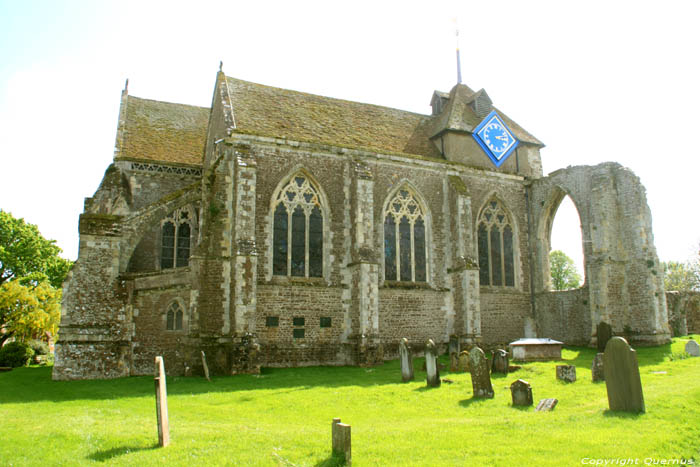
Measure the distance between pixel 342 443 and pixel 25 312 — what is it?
30687 millimetres

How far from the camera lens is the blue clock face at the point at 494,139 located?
2522 centimetres

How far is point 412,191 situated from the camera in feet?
77.0

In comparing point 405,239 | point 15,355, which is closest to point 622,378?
point 405,239

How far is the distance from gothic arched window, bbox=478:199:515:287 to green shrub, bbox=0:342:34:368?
23.2 m

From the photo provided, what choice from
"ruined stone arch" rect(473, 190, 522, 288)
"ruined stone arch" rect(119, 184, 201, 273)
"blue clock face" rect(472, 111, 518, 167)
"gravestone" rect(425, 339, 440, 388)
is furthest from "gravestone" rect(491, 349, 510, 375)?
"ruined stone arch" rect(119, 184, 201, 273)

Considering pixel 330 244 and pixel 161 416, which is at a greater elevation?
pixel 330 244

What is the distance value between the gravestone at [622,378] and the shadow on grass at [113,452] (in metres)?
7.77

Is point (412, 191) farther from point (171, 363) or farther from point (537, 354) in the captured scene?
point (171, 363)

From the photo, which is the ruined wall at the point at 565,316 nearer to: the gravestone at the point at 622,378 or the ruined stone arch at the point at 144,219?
the gravestone at the point at 622,378

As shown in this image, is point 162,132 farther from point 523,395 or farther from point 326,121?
point 523,395

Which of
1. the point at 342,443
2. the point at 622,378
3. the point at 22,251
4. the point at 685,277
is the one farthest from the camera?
the point at 685,277

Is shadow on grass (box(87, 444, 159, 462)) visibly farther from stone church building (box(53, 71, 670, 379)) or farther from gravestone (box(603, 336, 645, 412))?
stone church building (box(53, 71, 670, 379))

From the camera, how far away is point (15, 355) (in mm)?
27016

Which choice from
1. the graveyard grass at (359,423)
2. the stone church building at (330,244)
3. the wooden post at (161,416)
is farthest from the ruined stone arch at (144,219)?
the wooden post at (161,416)
